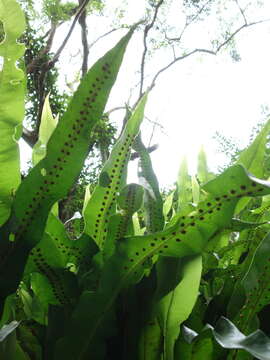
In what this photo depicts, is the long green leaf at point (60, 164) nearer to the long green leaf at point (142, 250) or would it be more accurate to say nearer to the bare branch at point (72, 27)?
the long green leaf at point (142, 250)

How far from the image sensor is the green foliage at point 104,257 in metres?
0.32

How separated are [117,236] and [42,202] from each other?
2.8 inches

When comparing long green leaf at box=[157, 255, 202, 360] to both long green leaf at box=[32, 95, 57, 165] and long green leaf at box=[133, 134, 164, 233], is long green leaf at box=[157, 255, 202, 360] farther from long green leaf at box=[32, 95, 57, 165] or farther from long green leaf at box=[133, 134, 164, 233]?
long green leaf at box=[32, 95, 57, 165]

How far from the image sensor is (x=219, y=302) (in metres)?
0.40

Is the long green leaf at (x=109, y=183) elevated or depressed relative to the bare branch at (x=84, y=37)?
depressed

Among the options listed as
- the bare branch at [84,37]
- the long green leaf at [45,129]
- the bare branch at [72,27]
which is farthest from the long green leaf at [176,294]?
the bare branch at [84,37]

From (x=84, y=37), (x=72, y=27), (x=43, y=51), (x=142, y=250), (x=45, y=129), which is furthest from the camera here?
(x=84, y=37)

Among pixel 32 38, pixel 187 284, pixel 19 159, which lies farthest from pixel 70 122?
pixel 32 38

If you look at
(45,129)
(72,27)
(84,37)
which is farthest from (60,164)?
(84,37)

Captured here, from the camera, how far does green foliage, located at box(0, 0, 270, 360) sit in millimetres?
315

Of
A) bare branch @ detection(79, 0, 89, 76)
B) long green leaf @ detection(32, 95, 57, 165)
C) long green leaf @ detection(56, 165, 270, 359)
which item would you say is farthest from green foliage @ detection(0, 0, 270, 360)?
bare branch @ detection(79, 0, 89, 76)

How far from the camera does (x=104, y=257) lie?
1.20 ft

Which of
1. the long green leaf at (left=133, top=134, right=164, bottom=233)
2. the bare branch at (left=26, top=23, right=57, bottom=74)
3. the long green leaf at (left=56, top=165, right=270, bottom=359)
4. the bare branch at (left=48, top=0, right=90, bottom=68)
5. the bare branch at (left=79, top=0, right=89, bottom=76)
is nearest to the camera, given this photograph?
the long green leaf at (left=56, top=165, right=270, bottom=359)

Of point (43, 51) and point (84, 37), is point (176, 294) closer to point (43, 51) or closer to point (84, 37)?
point (43, 51)
